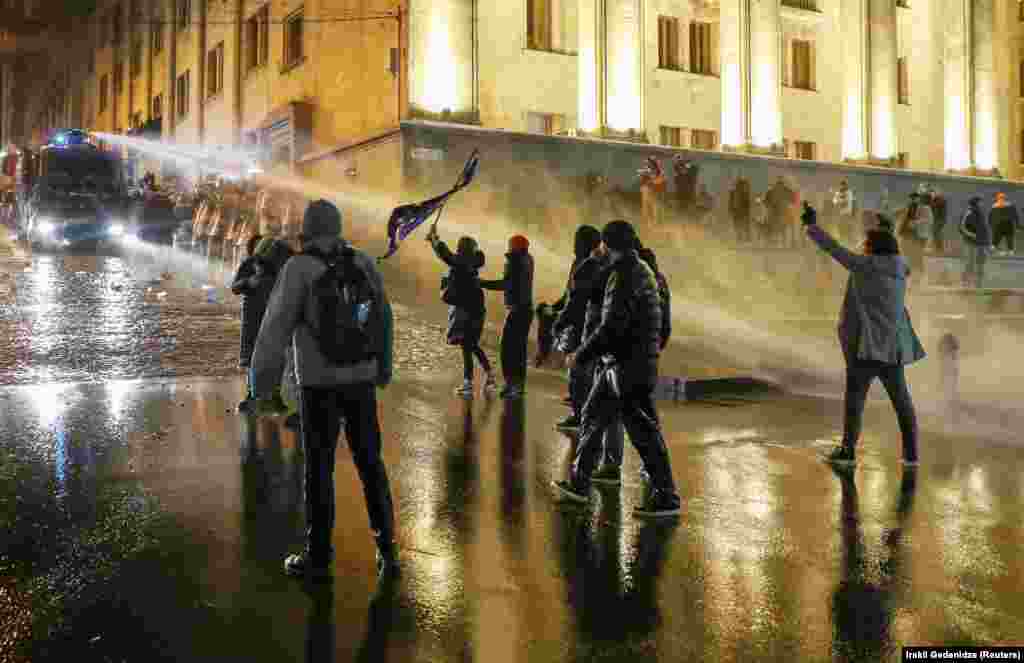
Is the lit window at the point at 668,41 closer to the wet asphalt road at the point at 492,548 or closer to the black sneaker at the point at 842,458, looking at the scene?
the wet asphalt road at the point at 492,548

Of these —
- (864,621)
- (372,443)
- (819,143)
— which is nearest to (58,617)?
(372,443)

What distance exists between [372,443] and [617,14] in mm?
25907

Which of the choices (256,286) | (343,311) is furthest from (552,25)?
(343,311)

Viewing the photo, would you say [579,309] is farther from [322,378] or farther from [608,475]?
[322,378]

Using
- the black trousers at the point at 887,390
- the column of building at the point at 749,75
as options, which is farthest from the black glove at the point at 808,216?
the column of building at the point at 749,75

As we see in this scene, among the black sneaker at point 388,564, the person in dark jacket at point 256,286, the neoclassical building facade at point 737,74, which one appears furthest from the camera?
the neoclassical building facade at point 737,74

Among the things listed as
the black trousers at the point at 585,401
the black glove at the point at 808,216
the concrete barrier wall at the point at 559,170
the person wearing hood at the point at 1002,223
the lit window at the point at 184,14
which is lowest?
the black trousers at the point at 585,401

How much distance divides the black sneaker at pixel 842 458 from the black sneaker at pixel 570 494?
8.21ft

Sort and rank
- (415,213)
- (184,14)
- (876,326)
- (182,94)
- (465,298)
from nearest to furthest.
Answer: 1. (876,326)
2. (415,213)
3. (465,298)
4. (184,14)
5. (182,94)

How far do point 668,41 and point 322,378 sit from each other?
1153 inches

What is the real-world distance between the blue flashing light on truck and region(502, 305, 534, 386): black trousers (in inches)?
751

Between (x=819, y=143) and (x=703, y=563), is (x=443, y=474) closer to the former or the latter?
(x=703, y=563)

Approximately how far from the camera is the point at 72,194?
26.3 metres

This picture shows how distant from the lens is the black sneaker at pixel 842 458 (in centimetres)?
777
